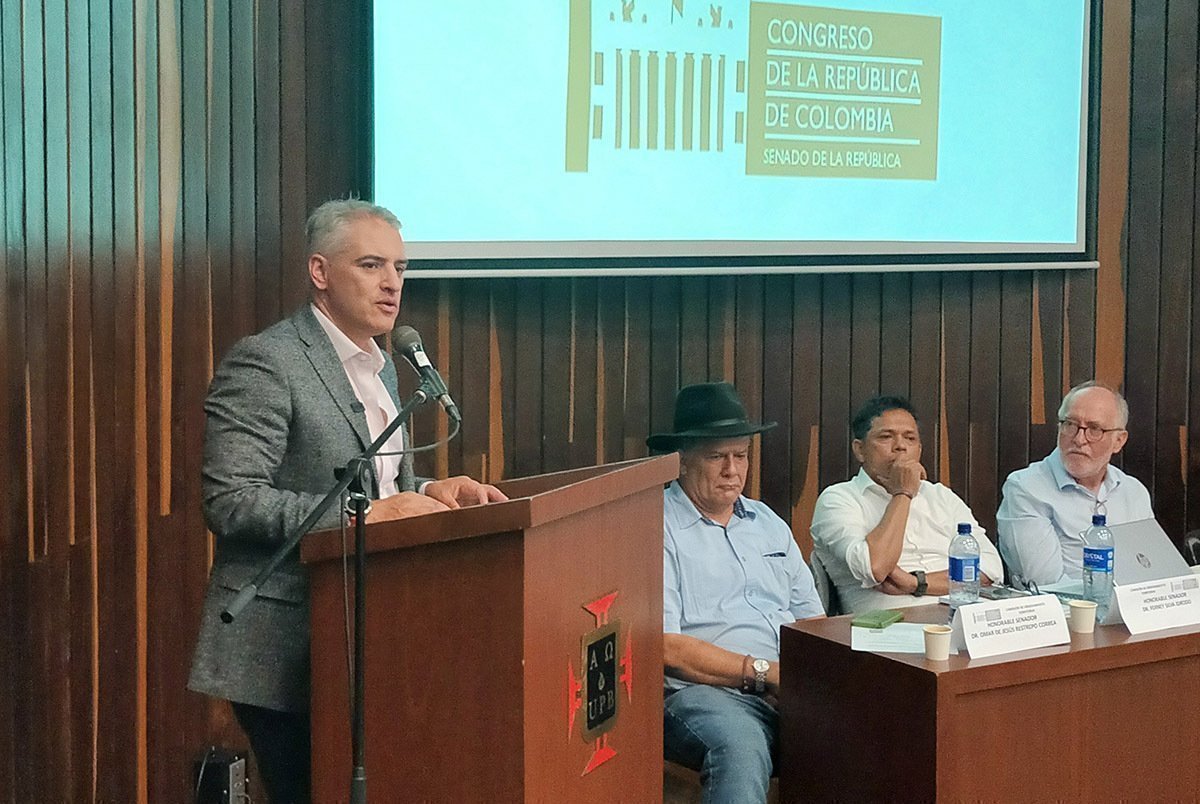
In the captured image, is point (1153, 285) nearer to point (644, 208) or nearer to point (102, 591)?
point (644, 208)

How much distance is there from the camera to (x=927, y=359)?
470cm

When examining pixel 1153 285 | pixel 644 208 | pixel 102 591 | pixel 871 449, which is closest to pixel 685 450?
pixel 871 449

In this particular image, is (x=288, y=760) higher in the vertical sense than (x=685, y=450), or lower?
lower

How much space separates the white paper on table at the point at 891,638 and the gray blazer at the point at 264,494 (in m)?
1.09

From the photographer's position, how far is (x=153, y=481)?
3.56m

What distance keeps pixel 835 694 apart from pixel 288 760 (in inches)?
44.0

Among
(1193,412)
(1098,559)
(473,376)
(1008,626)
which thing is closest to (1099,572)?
(1098,559)

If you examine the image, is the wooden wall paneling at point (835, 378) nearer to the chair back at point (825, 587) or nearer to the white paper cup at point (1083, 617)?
the chair back at point (825, 587)

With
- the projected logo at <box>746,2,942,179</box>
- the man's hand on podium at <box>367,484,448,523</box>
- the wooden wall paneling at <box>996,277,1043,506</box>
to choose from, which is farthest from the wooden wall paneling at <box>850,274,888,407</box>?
the man's hand on podium at <box>367,484,448,523</box>

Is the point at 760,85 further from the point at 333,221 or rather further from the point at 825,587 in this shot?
the point at 333,221

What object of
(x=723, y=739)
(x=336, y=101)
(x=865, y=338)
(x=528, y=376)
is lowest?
(x=723, y=739)

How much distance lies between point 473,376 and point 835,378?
1.22 metres

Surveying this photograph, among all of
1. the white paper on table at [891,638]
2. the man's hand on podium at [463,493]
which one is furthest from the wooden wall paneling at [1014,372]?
the man's hand on podium at [463,493]

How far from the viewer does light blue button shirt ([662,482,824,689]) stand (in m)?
3.46
